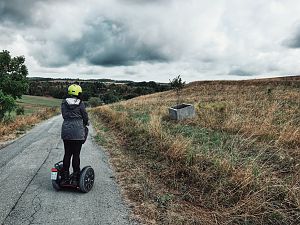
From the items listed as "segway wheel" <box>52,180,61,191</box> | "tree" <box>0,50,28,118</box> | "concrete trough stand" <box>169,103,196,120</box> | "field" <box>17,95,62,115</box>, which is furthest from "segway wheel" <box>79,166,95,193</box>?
"field" <box>17,95,62,115</box>

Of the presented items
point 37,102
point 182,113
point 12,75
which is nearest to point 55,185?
point 182,113

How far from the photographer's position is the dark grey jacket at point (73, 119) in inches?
210

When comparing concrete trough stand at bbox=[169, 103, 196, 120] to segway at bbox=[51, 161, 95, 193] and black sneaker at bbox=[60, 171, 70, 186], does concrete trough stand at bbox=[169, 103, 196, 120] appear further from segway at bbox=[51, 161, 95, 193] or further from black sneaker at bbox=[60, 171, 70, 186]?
black sneaker at bbox=[60, 171, 70, 186]

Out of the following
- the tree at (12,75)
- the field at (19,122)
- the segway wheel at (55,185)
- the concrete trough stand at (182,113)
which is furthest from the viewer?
the tree at (12,75)

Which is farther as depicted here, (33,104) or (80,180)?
(33,104)

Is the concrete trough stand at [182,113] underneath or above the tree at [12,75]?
underneath

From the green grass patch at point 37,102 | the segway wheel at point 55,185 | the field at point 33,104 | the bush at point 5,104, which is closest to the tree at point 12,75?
the bush at point 5,104

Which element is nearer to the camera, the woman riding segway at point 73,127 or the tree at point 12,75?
the woman riding segway at point 73,127

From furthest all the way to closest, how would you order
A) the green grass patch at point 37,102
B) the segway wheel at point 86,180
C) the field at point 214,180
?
1. the green grass patch at point 37,102
2. the segway wheel at point 86,180
3. the field at point 214,180

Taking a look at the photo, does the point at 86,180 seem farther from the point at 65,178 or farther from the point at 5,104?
the point at 5,104

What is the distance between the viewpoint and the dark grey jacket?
5340mm

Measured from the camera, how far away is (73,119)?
5.40 metres

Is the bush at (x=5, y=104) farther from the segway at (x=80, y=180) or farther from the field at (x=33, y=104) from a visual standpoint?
the field at (x=33, y=104)

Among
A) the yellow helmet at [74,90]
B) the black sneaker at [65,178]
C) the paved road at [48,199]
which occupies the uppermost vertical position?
the yellow helmet at [74,90]
